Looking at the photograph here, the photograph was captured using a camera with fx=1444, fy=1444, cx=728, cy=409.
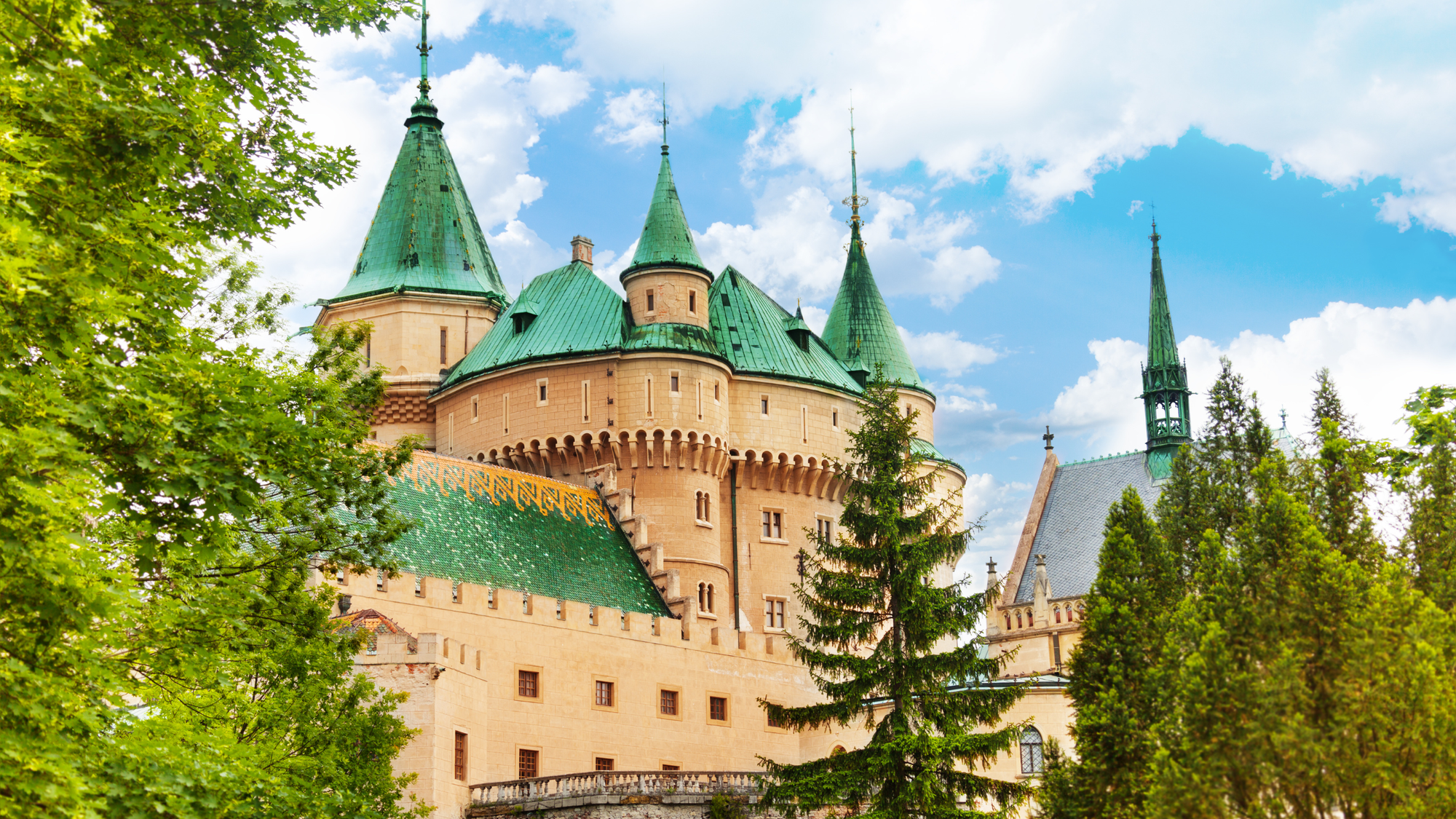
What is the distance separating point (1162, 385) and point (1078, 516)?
10.2 metres

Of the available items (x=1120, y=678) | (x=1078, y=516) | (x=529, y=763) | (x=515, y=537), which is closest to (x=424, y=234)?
(x=515, y=537)

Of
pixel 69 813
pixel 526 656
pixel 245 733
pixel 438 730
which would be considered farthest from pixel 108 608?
pixel 526 656

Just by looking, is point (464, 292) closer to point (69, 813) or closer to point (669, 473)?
point (669, 473)

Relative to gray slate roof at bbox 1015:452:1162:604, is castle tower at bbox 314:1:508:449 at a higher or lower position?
higher

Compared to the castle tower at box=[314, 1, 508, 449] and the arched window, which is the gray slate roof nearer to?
the arched window

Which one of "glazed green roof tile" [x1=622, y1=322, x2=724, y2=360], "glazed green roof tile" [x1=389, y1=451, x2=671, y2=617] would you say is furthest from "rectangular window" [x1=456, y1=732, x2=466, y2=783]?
"glazed green roof tile" [x1=622, y1=322, x2=724, y2=360]

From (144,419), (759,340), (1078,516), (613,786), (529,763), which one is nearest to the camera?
(144,419)

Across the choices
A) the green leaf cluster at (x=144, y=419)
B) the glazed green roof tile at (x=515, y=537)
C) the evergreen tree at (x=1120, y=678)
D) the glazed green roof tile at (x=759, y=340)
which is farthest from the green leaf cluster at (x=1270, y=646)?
the glazed green roof tile at (x=759, y=340)

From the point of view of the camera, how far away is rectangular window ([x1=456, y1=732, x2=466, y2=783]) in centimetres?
3431

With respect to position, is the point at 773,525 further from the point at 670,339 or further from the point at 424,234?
the point at 424,234

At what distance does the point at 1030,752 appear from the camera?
40.4 metres

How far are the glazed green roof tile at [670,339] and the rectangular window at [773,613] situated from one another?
896 centimetres

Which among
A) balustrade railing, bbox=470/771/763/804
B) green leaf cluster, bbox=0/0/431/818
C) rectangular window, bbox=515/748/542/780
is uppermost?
green leaf cluster, bbox=0/0/431/818

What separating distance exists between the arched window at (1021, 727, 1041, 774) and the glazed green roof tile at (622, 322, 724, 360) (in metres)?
17.8
